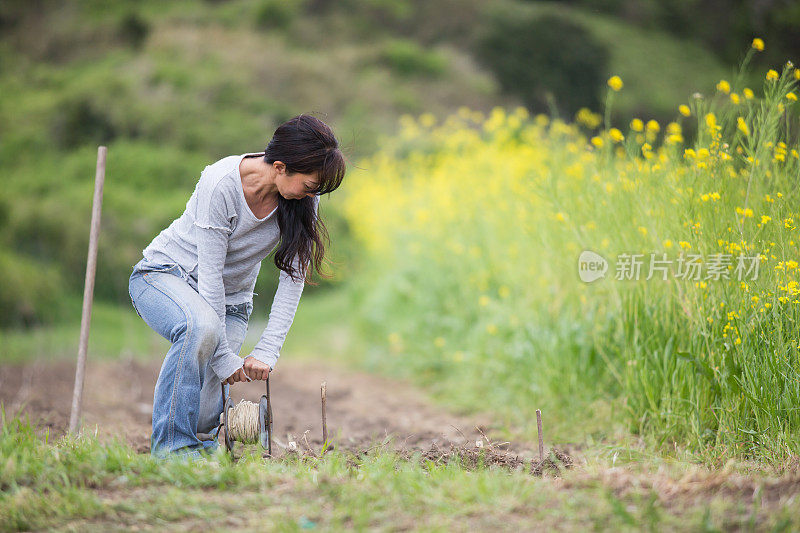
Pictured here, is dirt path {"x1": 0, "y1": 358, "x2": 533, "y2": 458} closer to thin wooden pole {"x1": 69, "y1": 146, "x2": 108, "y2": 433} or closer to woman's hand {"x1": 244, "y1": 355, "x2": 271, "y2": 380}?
thin wooden pole {"x1": 69, "y1": 146, "x2": 108, "y2": 433}

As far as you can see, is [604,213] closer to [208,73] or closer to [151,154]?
[151,154]

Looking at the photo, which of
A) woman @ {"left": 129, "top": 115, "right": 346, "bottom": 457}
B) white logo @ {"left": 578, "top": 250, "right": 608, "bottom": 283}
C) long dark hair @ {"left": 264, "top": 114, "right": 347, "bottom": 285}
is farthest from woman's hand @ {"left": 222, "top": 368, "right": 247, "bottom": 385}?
white logo @ {"left": 578, "top": 250, "right": 608, "bottom": 283}

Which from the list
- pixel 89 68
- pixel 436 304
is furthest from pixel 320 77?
pixel 436 304

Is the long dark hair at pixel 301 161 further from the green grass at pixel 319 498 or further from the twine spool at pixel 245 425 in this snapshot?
the green grass at pixel 319 498

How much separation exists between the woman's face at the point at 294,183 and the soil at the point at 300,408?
1.06 meters

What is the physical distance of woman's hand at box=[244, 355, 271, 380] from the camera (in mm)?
2852

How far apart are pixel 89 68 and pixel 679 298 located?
1286 centimetres

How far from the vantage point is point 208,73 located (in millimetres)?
13781

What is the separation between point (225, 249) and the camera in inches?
110

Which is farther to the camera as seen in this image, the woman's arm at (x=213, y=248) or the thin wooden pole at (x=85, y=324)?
the thin wooden pole at (x=85, y=324)

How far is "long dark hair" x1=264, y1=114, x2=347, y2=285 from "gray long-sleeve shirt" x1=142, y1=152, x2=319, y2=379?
6 centimetres

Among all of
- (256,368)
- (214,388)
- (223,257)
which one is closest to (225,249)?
(223,257)

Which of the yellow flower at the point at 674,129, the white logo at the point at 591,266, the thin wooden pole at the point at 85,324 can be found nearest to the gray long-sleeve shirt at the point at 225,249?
the thin wooden pole at the point at 85,324

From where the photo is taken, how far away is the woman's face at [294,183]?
8.85ft
